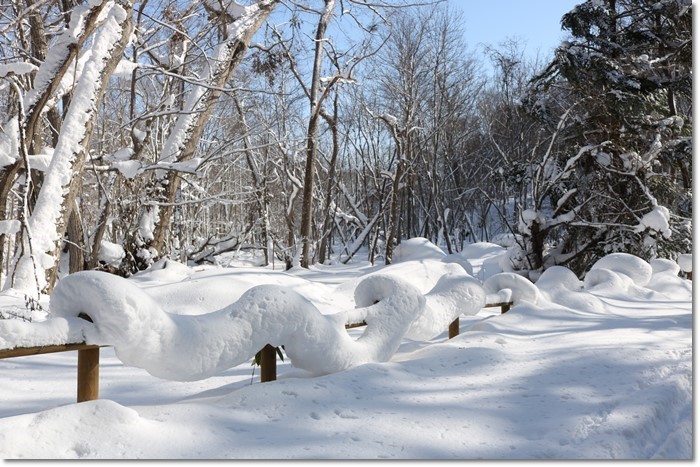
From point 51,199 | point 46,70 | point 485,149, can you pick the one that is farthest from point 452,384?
point 485,149

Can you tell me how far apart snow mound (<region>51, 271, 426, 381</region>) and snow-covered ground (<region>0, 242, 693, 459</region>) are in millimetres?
72

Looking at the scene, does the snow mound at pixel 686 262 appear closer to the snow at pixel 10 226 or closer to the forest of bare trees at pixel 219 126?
the forest of bare trees at pixel 219 126

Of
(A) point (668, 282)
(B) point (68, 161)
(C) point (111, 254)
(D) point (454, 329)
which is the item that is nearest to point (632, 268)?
(A) point (668, 282)

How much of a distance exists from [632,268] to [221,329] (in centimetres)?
568

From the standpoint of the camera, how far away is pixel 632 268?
21.5 ft

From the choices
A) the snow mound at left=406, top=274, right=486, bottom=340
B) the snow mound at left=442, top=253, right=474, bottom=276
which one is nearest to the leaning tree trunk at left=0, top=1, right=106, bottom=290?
the snow mound at left=406, top=274, right=486, bottom=340

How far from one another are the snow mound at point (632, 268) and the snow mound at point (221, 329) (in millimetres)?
4372

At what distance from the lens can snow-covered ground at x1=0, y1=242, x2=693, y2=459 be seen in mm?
1906

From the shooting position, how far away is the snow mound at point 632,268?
21.3 ft

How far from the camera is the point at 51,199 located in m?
4.95

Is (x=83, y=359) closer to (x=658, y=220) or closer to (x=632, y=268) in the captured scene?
(x=632, y=268)

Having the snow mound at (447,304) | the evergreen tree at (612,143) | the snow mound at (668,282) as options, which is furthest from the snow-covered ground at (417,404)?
the evergreen tree at (612,143)

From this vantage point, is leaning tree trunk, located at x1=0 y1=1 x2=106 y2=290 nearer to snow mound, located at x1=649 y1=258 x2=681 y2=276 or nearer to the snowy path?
the snowy path

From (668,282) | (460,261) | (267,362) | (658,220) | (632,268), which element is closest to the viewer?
(267,362)
